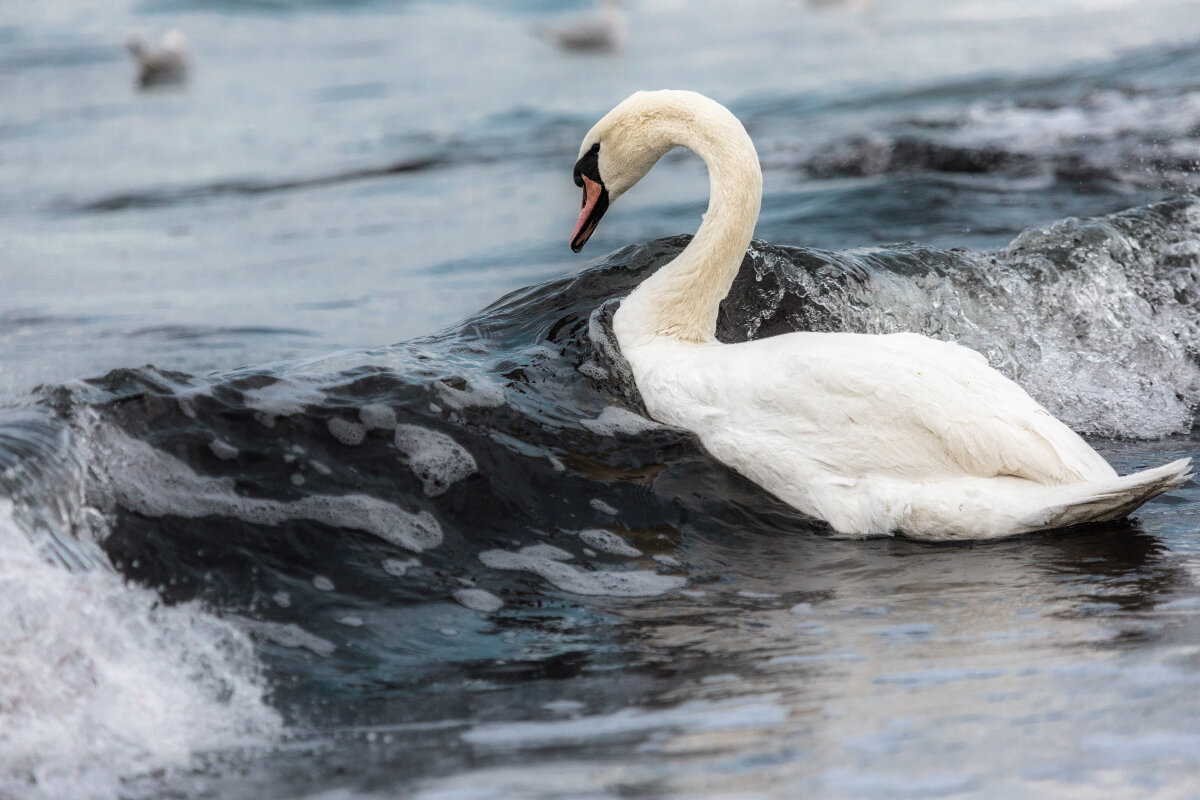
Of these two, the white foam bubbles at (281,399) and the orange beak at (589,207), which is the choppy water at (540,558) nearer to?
the white foam bubbles at (281,399)

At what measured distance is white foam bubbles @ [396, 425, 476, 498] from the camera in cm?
520

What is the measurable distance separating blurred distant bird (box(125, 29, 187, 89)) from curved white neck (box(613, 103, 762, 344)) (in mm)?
20589

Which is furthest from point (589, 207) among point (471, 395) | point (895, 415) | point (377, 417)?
point (895, 415)

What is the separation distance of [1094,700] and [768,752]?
861 millimetres

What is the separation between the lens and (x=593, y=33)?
2866 centimetres

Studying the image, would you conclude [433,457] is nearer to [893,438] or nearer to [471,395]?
[471,395]

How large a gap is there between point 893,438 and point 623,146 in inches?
82.6

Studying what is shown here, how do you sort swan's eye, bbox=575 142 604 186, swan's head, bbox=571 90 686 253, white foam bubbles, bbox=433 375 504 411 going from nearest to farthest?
1. white foam bubbles, bbox=433 375 504 411
2. swan's head, bbox=571 90 686 253
3. swan's eye, bbox=575 142 604 186

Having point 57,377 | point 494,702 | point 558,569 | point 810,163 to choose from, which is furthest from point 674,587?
point 810,163

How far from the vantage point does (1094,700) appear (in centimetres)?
347

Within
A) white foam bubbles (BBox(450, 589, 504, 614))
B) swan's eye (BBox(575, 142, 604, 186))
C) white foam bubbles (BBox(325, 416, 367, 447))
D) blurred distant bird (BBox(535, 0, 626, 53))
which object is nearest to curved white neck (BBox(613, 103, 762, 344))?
swan's eye (BBox(575, 142, 604, 186))

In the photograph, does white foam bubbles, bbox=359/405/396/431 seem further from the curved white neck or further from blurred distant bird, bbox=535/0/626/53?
blurred distant bird, bbox=535/0/626/53

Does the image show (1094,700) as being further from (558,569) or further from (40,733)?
(40,733)

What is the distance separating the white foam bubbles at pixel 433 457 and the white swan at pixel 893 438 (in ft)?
3.05
